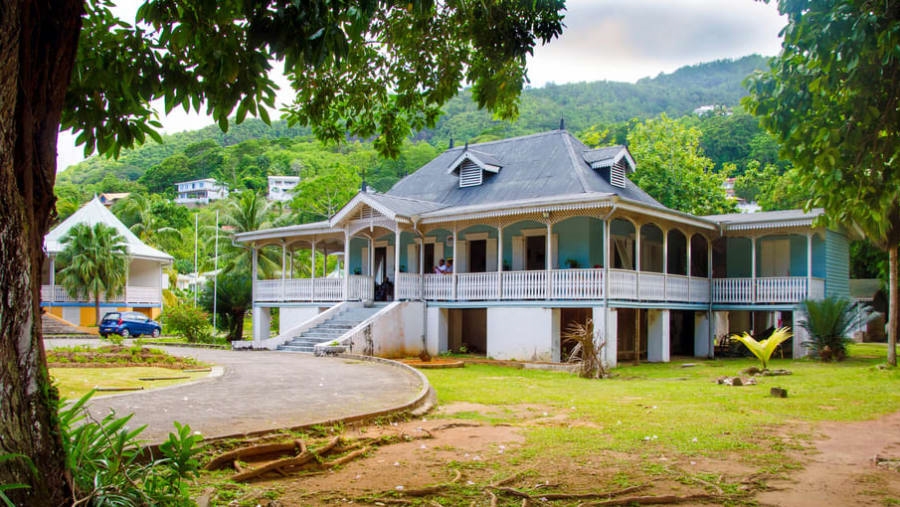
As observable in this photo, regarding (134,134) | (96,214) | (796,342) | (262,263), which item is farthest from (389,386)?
(96,214)

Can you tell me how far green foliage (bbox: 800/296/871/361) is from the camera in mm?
21938

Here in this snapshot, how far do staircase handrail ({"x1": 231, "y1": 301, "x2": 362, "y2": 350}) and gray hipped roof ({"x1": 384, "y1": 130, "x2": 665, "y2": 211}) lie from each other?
14.2 feet

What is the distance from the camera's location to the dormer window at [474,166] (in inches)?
1070

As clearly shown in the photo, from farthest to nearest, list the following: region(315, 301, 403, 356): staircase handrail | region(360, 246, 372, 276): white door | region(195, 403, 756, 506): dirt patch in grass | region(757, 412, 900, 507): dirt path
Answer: region(360, 246, 372, 276): white door < region(315, 301, 403, 356): staircase handrail < region(757, 412, 900, 507): dirt path < region(195, 403, 756, 506): dirt patch in grass

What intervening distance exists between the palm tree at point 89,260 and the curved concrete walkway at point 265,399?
27252 mm

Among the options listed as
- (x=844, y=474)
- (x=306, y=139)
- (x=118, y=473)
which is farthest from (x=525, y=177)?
(x=306, y=139)

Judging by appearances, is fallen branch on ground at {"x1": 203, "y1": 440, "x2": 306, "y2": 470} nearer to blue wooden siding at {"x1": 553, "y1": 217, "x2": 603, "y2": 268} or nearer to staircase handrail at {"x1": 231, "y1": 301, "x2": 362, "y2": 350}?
staircase handrail at {"x1": 231, "y1": 301, "x2": 362, "y2": 350}

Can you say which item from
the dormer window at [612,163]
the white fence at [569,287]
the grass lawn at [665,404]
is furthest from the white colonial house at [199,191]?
the grass lawn at [665,404]

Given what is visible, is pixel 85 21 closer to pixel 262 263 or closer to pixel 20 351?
pixel 20 351

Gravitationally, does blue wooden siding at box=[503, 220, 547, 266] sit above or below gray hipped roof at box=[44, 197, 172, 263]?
below

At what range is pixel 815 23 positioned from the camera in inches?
313

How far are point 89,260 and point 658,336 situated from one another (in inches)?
1208

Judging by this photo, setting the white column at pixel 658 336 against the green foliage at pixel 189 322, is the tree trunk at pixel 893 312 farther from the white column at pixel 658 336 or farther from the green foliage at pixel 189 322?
the green foliage at pixel 189 322

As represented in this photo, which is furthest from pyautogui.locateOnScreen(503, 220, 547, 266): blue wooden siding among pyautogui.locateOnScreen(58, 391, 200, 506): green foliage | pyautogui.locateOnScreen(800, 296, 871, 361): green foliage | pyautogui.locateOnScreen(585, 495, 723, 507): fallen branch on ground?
pyautogui.locateOnScreen(58, 391, 200, 506): green foliage
